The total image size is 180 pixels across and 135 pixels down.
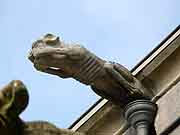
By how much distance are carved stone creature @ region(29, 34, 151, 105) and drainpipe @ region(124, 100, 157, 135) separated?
0.10m

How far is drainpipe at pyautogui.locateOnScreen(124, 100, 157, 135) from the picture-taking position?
535 cm

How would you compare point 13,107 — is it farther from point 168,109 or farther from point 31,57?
point 168,109

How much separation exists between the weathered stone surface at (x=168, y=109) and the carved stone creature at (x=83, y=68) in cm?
129

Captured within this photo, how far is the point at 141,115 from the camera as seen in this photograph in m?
5.44

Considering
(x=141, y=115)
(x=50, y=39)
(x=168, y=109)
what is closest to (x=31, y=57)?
(x=50, y=39)

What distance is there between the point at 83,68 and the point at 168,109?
170cm

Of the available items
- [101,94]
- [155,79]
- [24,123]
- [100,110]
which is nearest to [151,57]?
[155,79]

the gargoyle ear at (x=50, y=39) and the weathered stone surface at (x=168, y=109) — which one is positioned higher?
the gargoyle ear at (x=50, y=39)

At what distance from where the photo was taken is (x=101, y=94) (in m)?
5.79

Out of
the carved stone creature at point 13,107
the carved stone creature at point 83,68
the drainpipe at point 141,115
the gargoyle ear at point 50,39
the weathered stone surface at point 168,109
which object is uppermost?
the carved stone creature at point 13,107

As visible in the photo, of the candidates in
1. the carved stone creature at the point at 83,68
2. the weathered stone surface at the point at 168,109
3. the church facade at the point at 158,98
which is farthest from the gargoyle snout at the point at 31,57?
the weathered stone surface at the point at 168,109

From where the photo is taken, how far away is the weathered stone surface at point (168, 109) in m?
7.05

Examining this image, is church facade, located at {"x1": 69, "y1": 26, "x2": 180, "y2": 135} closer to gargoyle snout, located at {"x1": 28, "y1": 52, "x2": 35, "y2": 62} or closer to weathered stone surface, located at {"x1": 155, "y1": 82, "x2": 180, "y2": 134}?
weathered stone surface, located at {"x1": 155, "y1": 82, "x2": 180, "y2": 134}

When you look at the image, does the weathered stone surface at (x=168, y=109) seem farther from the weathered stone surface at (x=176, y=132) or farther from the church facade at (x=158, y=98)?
the weathered stone surface at (x=176, y=132)
